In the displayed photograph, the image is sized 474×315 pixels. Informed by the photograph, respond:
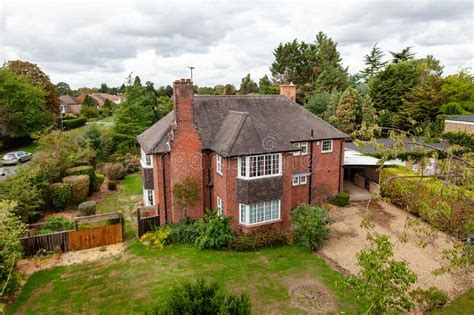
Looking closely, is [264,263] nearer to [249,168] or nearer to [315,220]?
[315,220]

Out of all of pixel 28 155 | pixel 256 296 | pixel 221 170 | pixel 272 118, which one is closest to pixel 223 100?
pixel 272 118

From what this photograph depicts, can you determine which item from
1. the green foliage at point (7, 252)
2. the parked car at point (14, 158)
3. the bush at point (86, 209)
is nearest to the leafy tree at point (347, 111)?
the bush at point (86, 209)

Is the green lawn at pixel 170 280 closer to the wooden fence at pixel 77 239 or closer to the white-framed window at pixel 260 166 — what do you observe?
the wooden fence at pixel 77 239

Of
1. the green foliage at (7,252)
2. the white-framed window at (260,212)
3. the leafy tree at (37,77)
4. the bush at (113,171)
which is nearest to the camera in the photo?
the green foliage at (7,252)

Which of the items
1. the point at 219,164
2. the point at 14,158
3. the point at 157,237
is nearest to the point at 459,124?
the point at 219,164

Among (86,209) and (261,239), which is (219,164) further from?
(86,209)

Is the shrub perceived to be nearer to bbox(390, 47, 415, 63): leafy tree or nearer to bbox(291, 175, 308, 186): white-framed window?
bbox(291, 175, 308, 186): white-framed window
